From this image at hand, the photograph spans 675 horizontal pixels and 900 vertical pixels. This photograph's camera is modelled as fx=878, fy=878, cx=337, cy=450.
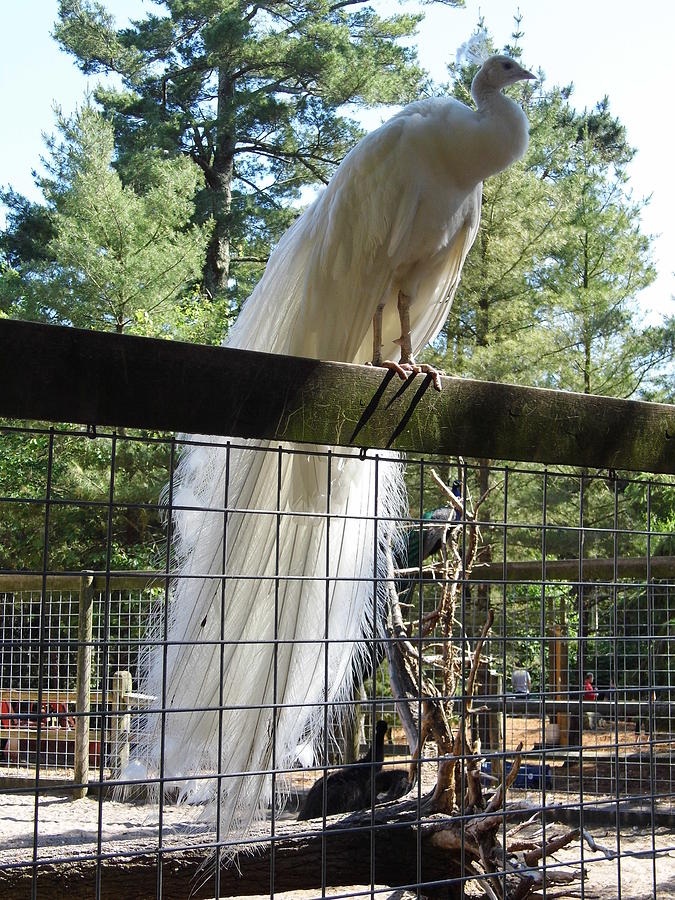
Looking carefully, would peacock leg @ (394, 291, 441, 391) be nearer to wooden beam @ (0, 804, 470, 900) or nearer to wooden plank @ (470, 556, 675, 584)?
wooden plank @ (470, 556, 675, 584)

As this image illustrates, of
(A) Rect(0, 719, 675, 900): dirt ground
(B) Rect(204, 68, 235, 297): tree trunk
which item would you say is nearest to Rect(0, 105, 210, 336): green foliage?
(B) Rect(204, 68, 235, 297): tree trunk

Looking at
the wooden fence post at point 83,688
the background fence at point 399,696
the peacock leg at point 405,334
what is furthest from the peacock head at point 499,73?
the wooden fence post at point 83,688

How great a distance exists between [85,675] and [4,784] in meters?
1.24

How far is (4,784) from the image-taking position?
15.9 ft

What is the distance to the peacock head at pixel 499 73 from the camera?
285 cm

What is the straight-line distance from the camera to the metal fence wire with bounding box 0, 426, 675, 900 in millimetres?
1221

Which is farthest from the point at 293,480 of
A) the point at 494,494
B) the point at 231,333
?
the point at 494,494

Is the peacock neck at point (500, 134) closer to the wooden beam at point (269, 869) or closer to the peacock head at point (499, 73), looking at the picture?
the peacock head at point (499, 73)

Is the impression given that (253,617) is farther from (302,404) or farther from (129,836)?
(129,836)

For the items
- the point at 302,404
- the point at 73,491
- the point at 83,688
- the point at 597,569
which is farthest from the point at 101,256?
the point at 302,404

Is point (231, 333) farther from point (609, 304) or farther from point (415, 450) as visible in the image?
point (609, 304)

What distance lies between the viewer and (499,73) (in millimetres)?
2881

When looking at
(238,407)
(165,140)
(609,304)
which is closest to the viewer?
(238,407)

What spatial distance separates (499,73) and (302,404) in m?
2.11
